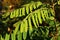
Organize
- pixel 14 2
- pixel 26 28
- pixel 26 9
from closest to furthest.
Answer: pixel 26 28 < pixel 26 9 < pixel 14 2

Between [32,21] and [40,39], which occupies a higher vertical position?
[32,21]

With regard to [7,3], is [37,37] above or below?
below

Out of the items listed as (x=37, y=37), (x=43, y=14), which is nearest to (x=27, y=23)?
(x=43, y=14)

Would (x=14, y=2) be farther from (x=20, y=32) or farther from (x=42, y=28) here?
(x=20, y=32)

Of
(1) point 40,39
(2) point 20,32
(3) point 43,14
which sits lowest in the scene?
(1) point 40,39

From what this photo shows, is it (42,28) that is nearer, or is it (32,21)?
(32,21)

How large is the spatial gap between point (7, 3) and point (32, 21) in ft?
5.86

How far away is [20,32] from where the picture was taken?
6.09 feet

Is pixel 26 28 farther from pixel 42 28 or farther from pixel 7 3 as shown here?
pixel 7 3

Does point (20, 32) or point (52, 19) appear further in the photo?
point (52, 19)

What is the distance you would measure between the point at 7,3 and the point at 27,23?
6.29 feet

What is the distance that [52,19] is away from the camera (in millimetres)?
2219

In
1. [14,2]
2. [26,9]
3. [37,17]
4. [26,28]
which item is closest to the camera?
[26,28]

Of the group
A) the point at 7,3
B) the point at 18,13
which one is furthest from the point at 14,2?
the point at 18,13
